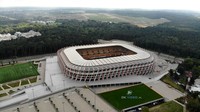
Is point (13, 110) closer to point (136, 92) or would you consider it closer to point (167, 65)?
point (136, 92)

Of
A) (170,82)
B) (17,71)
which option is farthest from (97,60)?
(17,71)

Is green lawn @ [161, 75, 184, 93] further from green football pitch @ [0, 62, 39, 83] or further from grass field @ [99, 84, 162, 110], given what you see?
green football pitch @ [0, 62, 39, 83]

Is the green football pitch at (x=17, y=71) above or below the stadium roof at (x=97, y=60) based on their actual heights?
below

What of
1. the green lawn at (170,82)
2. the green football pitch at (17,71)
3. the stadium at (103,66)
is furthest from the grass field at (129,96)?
the green football pitch at (17,71)

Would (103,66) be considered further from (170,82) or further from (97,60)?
(170,82)

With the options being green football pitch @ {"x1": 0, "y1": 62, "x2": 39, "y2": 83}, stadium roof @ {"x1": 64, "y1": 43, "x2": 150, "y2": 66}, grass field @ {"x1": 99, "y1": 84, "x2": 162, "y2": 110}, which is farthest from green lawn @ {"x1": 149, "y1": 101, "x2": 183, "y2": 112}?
green football pitch @ {"x1": 0, "y1": 62, "x2": 39, "y2": 83}

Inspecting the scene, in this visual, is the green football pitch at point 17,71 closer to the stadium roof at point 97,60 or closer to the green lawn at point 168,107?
the stadium roof at point 97,60
